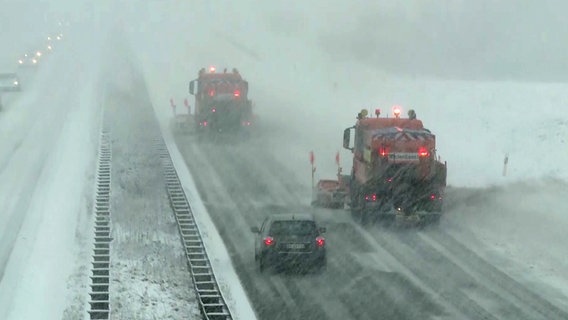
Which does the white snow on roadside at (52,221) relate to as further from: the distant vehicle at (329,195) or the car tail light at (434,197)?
the car tail light at (434,197)

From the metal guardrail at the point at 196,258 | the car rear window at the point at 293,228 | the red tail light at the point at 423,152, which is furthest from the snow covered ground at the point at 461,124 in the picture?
the metal guardrail at the point at 196,258

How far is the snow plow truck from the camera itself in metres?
39.0

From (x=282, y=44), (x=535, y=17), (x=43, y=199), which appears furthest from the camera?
(x=282, y=44)

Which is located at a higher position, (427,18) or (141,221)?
(427,18)

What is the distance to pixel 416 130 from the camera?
24.2 metres

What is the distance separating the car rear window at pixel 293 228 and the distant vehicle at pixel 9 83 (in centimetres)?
5049

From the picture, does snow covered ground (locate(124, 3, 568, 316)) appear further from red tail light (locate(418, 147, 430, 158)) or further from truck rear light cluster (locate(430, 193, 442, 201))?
red tail light (locate(418, 147, 430, 158))

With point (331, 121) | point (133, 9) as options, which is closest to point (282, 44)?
point (331, 121)

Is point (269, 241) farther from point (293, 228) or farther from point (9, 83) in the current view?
point (9, 83)

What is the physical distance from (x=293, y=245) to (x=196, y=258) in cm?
299

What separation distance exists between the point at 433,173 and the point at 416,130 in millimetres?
1487

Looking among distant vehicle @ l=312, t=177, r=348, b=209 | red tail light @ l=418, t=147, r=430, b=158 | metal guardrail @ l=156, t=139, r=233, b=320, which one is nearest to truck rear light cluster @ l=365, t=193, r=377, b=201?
red tail light @ l=418, t=147, r=430, b=158

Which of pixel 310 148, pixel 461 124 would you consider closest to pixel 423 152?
pixel 310 148

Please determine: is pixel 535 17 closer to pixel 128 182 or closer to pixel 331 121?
pixel 331 121
